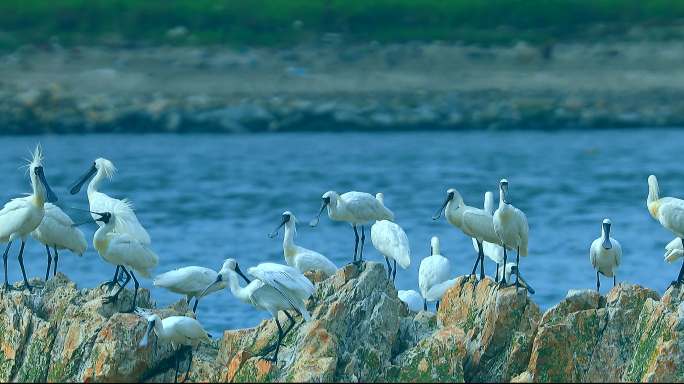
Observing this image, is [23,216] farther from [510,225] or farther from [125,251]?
[510,225]

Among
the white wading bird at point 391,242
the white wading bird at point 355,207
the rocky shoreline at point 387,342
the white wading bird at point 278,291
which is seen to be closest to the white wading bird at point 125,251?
the rocky shoreline at point 387,342

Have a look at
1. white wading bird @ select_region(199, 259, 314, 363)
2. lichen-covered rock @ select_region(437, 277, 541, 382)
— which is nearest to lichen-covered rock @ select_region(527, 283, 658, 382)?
lichen-covered rock @ select_region(437, 277, 541, 382)

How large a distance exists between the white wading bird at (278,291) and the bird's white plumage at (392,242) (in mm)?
2725

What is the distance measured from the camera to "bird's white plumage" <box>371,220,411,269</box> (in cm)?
1900

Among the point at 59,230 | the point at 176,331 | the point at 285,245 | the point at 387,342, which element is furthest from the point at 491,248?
the point at 176,331

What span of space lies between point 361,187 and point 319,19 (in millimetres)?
22544

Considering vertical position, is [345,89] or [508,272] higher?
[508,272]

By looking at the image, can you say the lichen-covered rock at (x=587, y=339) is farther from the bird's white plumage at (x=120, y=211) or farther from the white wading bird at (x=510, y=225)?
the bird's white plumage at (x=120, y=211)

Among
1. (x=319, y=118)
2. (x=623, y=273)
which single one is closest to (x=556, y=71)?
(x=319, y=118)

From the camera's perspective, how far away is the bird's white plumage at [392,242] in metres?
19.0

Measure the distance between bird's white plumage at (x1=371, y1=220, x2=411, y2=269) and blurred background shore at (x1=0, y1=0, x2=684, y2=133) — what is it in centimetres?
3653

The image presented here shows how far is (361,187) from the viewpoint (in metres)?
42.2

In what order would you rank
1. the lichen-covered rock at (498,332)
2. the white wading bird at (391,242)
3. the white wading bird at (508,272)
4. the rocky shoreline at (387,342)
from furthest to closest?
the white wading bird at (391,242)
the white wading bird at (508,272)
the lichen-covered rock at (498,332)
the rocky shoreline at (387,342)

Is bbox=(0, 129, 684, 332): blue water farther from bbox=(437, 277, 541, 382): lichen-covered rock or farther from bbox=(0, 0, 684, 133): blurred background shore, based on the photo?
bbox=(437, 277, 541, 382): lichen-covered rock
